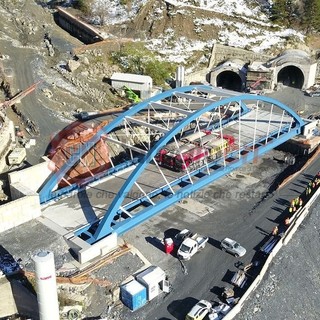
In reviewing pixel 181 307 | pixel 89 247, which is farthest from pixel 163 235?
pixel 181 307

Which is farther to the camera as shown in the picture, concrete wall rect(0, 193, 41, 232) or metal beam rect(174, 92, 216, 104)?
metal beam rect(174, 92, 216, 104)

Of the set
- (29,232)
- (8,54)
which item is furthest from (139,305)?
(8,54)

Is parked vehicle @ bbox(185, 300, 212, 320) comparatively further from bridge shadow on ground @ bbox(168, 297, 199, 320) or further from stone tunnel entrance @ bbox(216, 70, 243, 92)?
stone tunnel entrance @ bbox(216, 70, 243, 92)

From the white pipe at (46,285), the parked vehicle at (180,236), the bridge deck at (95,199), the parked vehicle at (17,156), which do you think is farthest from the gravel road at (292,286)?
the parked vehicle at (17,156)

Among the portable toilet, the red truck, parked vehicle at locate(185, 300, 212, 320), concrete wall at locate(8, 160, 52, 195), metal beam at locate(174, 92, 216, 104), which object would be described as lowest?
parked vehicle at locate(185, 300, 212, 320)

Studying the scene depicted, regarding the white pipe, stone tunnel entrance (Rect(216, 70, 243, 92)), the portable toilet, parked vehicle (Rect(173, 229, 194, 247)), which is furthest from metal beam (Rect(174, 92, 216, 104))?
stone tunnel entrance (Rect(216, 70, 243, 92))

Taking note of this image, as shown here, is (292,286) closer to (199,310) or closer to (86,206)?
(199,310)
